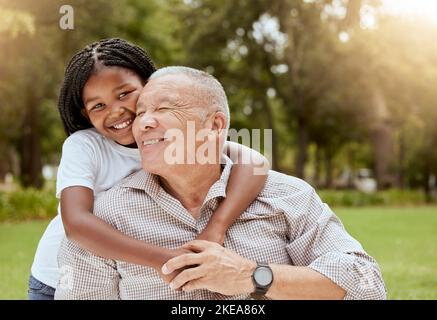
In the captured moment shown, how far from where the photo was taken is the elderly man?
1827mm

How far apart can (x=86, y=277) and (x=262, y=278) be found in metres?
0.59

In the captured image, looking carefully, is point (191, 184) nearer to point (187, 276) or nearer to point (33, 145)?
point (187, 276)

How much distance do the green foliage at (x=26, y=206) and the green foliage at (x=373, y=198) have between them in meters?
8.95

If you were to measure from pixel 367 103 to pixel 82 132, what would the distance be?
21209 millimetres

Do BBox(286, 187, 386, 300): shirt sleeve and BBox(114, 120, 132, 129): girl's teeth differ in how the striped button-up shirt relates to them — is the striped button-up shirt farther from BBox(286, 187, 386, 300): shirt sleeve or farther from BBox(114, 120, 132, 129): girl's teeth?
BBox(114, 120, 132, 129): girl's teeth

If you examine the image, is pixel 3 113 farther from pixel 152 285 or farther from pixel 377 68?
pixel 152 285

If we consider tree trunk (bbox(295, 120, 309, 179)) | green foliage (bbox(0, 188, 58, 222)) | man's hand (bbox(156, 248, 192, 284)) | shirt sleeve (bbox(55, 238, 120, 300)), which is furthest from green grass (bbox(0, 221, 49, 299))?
tree trunk (bbox(295, 120, 309, 179))

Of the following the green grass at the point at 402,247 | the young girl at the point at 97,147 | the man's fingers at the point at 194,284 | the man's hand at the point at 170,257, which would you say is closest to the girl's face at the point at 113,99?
the young girl at the point at 97,147

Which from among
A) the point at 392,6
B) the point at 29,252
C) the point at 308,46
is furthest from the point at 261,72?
the point at 29,252

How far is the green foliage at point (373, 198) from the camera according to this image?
19.0 meters

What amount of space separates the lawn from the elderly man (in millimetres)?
3467

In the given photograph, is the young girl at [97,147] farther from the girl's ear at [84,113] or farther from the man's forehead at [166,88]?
the man's forehead at [166,88]

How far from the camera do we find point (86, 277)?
1.91m

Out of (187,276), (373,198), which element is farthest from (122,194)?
(373,198)
